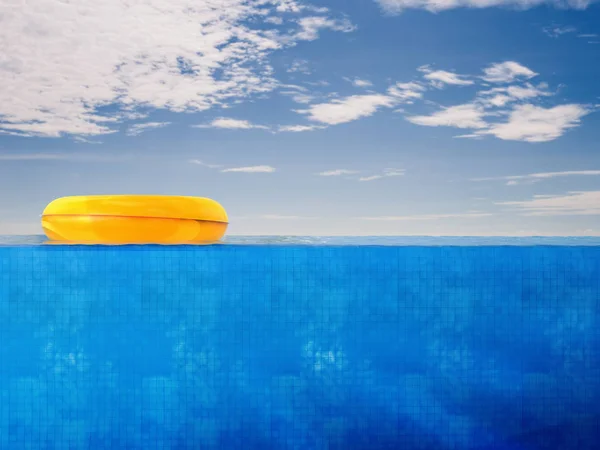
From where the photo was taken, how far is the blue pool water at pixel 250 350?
325 centimetres

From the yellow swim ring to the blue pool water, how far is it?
0.15m

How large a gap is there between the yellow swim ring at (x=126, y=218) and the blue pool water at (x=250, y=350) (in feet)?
0.48

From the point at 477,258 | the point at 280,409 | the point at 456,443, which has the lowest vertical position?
the point at 456,443

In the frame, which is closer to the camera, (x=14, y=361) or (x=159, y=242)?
(x=14, y=361)

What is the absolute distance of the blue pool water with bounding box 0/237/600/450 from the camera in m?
3.25

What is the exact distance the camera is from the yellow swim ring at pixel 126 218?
3.35 meters

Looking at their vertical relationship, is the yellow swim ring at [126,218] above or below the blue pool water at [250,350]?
above

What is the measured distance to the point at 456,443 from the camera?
332 centimetres

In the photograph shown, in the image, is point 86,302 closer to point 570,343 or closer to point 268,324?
point 268,324

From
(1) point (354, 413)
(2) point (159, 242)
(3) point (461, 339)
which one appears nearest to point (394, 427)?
(1) point (354, 413)

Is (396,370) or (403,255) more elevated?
(403,255)

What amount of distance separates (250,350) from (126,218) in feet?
3.44

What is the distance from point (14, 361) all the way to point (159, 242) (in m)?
1.04

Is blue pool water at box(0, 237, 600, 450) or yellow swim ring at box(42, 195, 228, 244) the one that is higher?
yellow swim ring at box(42, 195, 228, 244)
